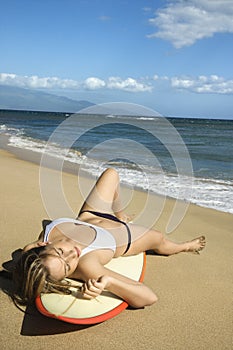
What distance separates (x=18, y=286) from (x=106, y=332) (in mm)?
729

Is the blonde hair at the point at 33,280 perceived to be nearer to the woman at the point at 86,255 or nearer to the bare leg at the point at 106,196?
the woman at the point at 86,255

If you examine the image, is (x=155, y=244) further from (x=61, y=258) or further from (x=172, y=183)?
(x=172, y=183)

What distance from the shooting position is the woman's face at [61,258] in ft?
9.15

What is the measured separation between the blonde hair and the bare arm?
8.6 inches

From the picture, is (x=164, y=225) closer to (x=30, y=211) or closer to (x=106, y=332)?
(x=30, y=211)

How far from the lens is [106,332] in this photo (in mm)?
2715

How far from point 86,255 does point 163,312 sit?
0.73m

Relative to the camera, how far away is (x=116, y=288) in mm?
2848

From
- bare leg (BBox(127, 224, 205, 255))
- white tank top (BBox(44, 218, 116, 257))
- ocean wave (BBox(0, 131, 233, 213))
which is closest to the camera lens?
white tank top (BBox(44, 218, 116, 257))

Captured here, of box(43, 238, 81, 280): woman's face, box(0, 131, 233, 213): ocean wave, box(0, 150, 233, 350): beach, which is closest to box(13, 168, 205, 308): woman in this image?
box(43, 238, 81, 280): woman's face

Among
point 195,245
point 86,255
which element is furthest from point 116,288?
point 195,245

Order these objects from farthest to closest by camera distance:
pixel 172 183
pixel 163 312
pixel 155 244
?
pixel 172 183 → pixel 155 244 → pixel 163 312

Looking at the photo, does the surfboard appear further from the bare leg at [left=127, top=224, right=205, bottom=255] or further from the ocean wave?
the ocean wave

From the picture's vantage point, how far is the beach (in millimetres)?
2611
